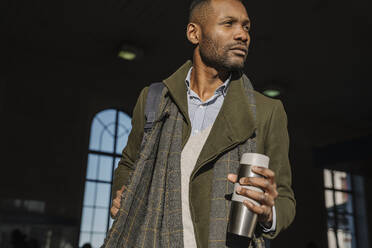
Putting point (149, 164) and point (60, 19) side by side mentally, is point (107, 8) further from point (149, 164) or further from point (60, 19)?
point (149, 164)

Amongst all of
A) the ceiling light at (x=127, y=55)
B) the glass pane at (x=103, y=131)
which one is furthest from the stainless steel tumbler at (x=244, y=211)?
the glass pane at (x=103, y=131)

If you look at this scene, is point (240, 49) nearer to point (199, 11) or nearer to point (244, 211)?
point (199, 11)

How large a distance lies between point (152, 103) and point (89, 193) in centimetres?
759

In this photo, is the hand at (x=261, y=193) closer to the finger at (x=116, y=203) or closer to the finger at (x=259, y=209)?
the finger at (x=259, y=209)

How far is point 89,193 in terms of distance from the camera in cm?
871

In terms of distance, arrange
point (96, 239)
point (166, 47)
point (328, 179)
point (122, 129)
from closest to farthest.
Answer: point (166, 47)
point (96, 239)
point (122, 129)
point (328, 179)

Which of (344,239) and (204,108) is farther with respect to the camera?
(344,239)

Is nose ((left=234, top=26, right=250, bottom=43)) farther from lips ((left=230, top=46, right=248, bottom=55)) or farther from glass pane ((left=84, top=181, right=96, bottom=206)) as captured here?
glass pane ((left=84, top=181, right=96, bottom=206))

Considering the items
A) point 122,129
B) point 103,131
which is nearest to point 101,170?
point 103,131

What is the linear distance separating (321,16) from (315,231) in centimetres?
617

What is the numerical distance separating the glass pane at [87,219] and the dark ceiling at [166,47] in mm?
2519

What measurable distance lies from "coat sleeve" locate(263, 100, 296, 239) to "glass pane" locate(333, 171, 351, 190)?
11.4m

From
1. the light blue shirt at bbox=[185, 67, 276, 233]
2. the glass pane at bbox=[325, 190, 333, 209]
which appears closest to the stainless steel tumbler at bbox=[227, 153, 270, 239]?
the light blue shirt at bbox=[185, 67, 276, 233]

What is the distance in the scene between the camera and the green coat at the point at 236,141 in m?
1.29
